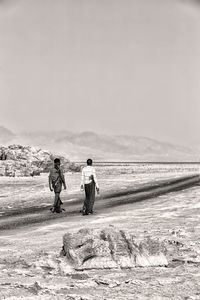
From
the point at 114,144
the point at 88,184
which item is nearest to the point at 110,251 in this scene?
the point at 88,184

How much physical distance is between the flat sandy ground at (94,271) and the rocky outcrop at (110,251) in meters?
0.21

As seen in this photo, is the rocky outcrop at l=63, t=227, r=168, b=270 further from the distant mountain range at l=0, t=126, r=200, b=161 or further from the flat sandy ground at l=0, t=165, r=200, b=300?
the distant mountain range at l=0, t=126, r=200, b=161

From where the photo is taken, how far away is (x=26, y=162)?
1585 inches

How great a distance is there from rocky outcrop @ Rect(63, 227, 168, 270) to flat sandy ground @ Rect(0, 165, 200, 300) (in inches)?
8.3

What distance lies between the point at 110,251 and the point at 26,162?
105ft

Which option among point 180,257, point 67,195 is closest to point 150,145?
point 67,195

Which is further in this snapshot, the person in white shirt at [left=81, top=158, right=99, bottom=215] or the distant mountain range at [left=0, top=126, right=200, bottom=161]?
the distant mountain range at [left=0, top=126, right=200, bottom=161]

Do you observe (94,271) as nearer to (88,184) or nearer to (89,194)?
(89,194)

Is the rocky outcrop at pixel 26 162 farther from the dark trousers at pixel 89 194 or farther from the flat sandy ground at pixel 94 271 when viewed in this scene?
the dark trousers at pixel 89 194

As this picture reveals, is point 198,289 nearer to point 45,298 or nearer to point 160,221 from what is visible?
point 45,298

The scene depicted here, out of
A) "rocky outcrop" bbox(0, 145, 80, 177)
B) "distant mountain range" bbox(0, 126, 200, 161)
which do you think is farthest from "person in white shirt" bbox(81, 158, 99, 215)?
"distant mountain range" bbox(0, 126, 200, 161)

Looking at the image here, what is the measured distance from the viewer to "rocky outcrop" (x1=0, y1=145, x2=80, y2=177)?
38897mm

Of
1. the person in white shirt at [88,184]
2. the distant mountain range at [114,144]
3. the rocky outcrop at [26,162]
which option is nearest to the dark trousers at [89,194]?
the person in white shirt at [88,184]

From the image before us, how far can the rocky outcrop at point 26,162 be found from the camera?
38.9 meters
